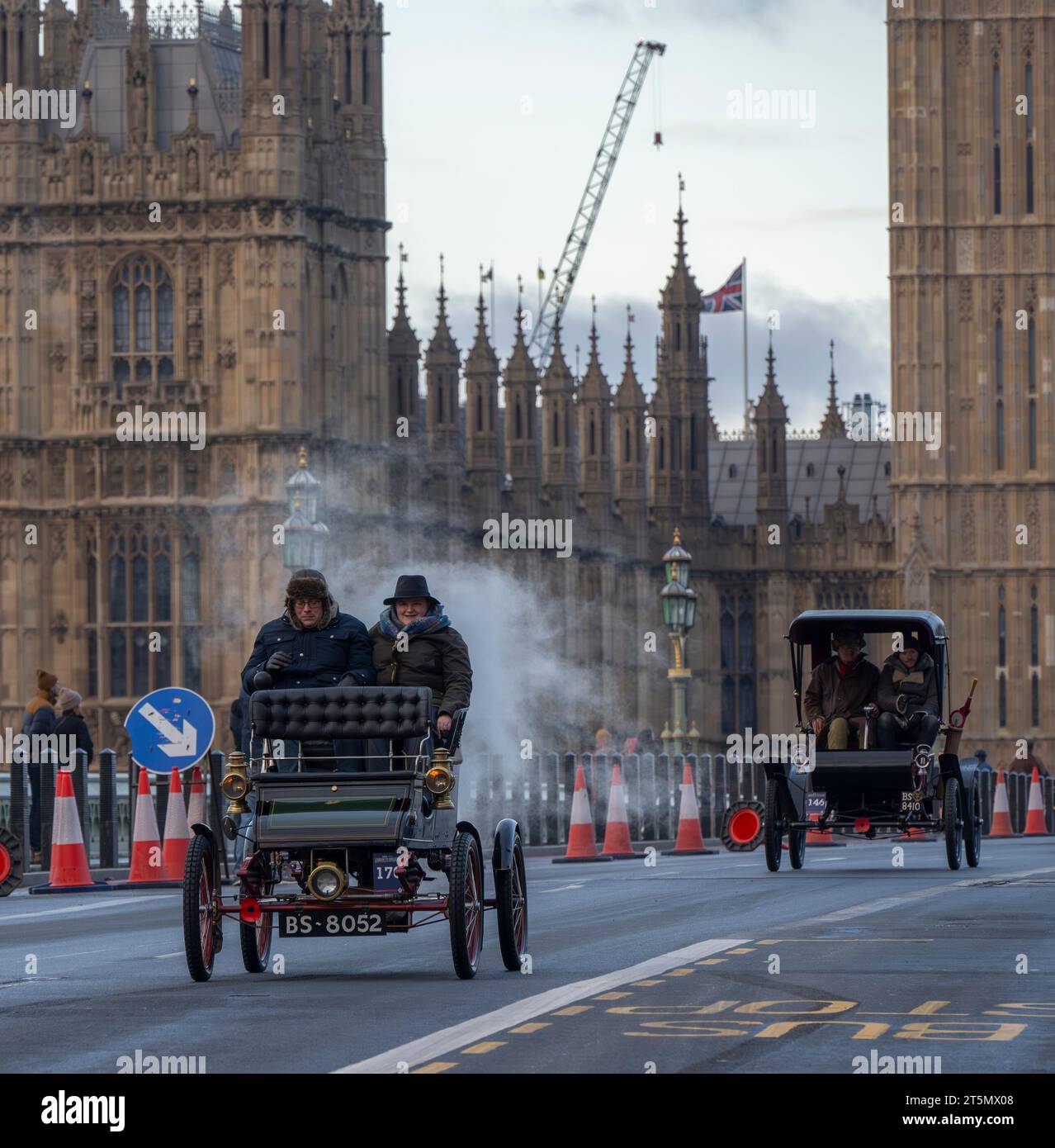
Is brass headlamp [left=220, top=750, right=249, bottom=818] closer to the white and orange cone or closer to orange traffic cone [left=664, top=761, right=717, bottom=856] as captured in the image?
the white and orange cone

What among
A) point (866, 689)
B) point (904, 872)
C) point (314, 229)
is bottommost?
point (904, 872)

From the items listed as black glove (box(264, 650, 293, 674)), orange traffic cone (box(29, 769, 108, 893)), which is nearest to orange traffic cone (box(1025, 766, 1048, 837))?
orange traffic cone (box(29, 769, 108, 893))

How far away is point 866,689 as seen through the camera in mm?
21516

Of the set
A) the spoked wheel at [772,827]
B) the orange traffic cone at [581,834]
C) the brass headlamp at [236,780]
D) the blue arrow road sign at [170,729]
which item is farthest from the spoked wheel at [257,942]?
the orange traffic cone at [581,834]

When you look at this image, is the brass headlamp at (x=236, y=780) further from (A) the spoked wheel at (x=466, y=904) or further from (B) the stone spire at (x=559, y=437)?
(B) the stone spire at (x=559, y=437)

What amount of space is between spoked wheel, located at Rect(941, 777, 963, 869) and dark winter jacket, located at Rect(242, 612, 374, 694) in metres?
8.77

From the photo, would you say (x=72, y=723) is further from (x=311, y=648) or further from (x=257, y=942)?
(x=311, y=648)

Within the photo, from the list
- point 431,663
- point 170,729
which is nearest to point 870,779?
point 170,729

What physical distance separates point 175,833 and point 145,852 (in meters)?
0.50

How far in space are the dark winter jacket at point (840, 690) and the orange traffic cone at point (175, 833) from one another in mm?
4554

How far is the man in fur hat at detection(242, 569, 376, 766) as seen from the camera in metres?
13.5

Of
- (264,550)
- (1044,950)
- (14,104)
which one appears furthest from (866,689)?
(14,104)
